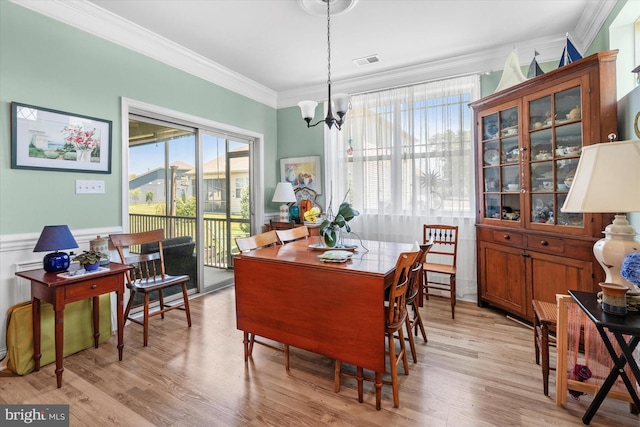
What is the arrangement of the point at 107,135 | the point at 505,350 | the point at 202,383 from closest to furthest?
the point at 202,383 < the point at 505,350 < the point at 107,135

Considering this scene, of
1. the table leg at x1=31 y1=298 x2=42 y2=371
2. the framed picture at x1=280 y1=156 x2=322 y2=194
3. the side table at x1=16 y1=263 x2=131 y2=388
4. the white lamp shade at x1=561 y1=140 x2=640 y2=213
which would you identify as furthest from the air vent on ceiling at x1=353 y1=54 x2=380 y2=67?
the table leg at x1=31 y1=298 x2=42 y2=371

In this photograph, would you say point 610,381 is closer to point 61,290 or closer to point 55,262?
point 61,290

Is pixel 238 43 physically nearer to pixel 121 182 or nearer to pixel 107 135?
pixel 107 135

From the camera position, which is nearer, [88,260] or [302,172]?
[88,260]

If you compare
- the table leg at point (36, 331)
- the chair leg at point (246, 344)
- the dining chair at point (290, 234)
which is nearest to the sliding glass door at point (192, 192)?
the table leg at point (36, 331)

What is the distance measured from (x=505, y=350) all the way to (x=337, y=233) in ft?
5.08

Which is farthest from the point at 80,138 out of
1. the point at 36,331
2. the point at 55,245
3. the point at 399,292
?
the point at 399,292

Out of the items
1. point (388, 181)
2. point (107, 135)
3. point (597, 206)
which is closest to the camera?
point (597, 206)

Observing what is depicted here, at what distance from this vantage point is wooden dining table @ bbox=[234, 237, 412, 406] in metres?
1.69

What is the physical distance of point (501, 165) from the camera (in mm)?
2994

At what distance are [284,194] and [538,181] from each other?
2.85 metres

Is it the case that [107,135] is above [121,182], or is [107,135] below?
above

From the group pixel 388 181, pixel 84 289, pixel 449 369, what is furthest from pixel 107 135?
pixel 449 369

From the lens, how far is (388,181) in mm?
3959
